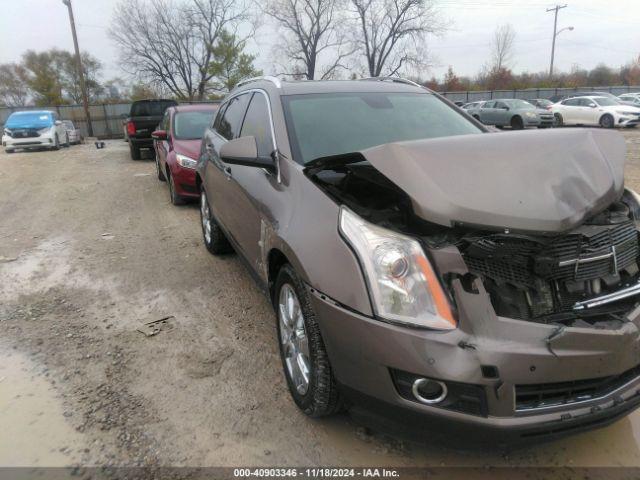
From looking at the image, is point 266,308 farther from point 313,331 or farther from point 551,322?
point 551,322

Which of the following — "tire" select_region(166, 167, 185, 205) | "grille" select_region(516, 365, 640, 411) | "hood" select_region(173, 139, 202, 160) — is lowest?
"tire" select_region(166, 167, 185, 205)

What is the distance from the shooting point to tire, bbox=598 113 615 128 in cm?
2077

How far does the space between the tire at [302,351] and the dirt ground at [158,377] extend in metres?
0.19

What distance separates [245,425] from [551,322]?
1.61m

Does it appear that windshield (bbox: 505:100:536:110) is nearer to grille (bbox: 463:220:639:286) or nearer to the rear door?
the rear door

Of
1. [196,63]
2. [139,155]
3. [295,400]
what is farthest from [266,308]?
[196,63]

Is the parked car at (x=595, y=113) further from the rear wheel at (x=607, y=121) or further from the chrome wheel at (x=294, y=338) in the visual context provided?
the chrome wheel at (x=294, y=338)

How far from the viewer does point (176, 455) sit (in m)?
2.30

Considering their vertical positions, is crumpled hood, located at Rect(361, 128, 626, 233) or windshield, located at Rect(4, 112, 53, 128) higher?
windshield, located at Rect(4, 112, 53, 128)

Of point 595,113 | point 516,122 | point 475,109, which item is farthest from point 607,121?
point 475,109

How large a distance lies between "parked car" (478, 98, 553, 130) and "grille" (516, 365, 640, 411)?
801 inches

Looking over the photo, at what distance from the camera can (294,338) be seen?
2.54 meters

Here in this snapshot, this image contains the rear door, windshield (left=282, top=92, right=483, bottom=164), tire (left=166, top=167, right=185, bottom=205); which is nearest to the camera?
windshield (left=282, top=92, right=483, bottom=164)

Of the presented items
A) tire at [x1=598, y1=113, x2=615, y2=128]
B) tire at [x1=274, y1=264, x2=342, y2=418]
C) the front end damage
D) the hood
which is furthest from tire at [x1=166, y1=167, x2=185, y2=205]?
tire at [x1=598, y1=113, x2=615, y2=128]
